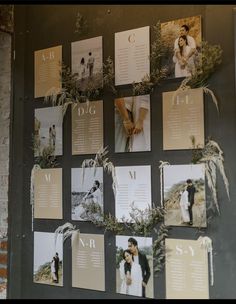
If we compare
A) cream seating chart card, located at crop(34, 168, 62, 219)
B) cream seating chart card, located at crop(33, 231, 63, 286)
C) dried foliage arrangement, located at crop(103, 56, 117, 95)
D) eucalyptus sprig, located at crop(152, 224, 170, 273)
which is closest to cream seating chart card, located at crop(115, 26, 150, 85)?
dried foliage arrangement, located at crop(103, 56, 117, 95)

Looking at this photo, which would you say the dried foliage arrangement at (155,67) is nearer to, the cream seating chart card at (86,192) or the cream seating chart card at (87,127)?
the cream seating chart card at (87,127)

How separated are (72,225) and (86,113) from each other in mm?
517

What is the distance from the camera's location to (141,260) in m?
1.63

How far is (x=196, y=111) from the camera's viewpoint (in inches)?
61.6

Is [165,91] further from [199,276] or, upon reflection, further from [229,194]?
[199,276]

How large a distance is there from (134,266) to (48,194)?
535mm

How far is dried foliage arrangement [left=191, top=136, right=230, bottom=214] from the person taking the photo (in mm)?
1511

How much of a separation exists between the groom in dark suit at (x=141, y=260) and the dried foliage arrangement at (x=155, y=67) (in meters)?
0.64

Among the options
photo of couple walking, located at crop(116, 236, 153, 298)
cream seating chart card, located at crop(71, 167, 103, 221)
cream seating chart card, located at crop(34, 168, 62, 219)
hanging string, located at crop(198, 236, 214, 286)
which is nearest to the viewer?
hanging string, located at crop(198, 236, 214, 286)

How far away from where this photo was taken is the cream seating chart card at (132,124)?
1662 mm

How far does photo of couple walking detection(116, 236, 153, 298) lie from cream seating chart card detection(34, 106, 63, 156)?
537 mm

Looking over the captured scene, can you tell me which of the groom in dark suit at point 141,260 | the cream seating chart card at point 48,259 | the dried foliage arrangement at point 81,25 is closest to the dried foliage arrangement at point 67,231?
the cream seating chart card at point 48,259

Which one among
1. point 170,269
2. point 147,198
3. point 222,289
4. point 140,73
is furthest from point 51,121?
point 222,289

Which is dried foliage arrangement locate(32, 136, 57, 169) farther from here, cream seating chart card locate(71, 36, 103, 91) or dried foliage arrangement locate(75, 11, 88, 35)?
dried foliage arrangement locate(75, 11, 88, 35)
